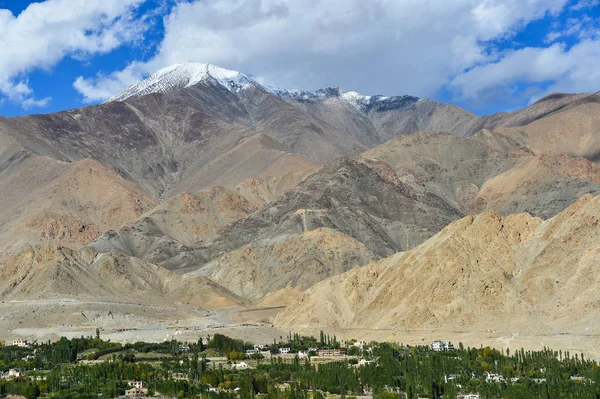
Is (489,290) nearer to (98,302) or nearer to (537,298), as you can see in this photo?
(537,298)

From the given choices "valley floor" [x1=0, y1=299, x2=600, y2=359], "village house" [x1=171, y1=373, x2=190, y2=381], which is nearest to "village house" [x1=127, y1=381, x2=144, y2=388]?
"village house" [x1=171, y1=373, x2=190, y2=381]

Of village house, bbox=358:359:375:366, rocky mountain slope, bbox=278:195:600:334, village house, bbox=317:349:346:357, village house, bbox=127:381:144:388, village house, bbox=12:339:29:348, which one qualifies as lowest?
village house, bbox=127:381:144:388

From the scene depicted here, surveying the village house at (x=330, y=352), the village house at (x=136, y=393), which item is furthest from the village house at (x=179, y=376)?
the village house at (x=330, y=352)

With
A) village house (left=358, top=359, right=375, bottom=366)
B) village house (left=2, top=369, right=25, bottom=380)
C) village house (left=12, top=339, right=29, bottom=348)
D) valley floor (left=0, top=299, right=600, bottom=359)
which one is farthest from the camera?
village house (left=12, top=339, right=29, bottom=348)

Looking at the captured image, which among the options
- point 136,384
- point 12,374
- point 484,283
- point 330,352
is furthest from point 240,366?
point 484,283

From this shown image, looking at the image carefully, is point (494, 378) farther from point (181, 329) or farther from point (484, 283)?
point (181, 329)

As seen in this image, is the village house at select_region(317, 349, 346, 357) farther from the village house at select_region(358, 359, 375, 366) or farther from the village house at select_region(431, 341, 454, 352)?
the village house at select_region(431, 341, 454, 352)

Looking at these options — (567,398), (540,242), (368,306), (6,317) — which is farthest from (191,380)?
(6,317)
